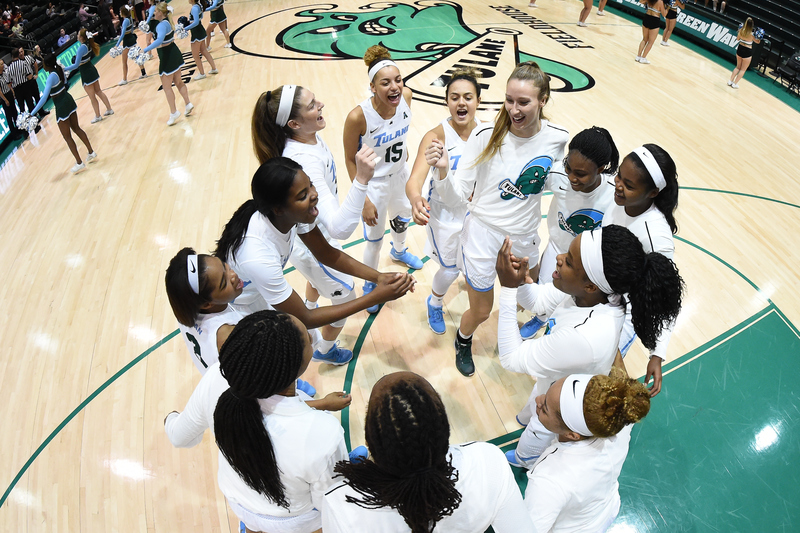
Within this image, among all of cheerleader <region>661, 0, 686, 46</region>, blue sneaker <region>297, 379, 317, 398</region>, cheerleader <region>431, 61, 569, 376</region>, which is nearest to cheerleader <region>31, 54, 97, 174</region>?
blue sneaker <region>297, 379, 317, 398</region>

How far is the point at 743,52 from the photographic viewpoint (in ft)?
26.6

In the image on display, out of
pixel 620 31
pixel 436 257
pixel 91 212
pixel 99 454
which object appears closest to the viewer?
pixel 99 454

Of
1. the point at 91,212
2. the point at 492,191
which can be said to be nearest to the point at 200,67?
the point at 91,212

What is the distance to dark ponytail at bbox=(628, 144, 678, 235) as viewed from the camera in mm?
2455

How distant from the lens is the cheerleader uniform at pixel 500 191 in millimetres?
2867

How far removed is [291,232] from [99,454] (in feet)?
6.81

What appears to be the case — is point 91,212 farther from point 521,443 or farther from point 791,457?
point 791,457

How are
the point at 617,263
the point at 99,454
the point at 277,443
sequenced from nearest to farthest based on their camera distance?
the point at 277,443 → the point at 617,263 → the point at 99,454

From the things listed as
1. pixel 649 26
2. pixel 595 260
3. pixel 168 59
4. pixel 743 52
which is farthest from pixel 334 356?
pixel 649 26

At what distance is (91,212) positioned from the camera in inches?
222

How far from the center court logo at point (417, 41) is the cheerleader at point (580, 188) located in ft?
15.4

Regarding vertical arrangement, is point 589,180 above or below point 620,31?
above

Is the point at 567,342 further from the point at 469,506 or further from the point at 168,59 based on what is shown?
the point at 168,59

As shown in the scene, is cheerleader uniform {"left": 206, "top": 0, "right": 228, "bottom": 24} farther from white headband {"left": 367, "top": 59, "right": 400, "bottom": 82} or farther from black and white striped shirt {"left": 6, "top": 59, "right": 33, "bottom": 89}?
white headband {"left": 367, "top": 59, "right": 400, "bottom": 82}
